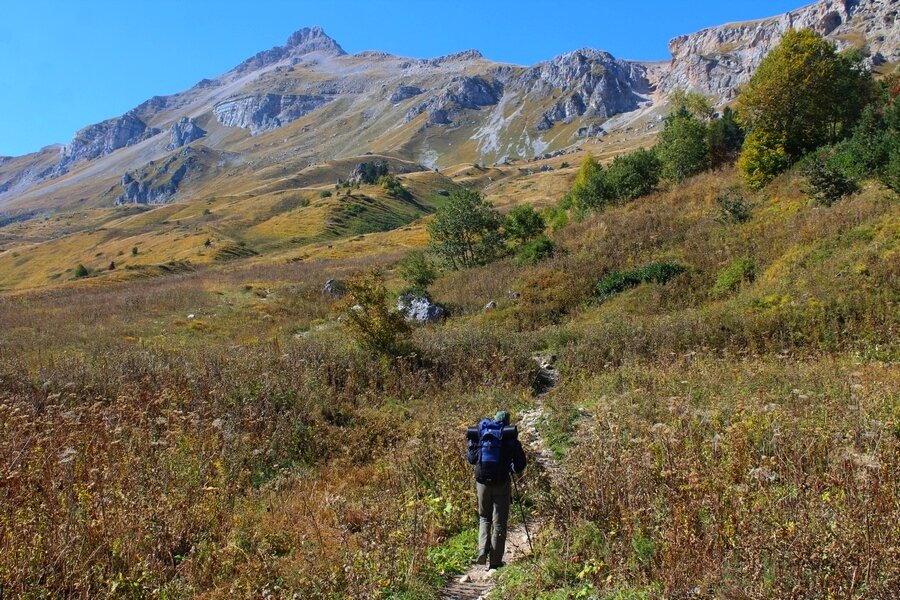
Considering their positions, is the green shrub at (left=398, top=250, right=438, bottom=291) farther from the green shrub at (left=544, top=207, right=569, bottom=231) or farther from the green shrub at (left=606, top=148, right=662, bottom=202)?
the green shrub at (left=606, top=148, right=662, bottom=202)

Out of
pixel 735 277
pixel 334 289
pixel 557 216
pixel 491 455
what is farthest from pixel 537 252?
pixel 491 455

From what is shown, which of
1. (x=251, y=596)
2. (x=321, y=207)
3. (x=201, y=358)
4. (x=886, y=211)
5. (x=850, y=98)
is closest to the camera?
(x=251, y=596)

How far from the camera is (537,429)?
29.3 feet

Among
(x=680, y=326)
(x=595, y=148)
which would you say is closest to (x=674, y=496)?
(x=680, y=326)

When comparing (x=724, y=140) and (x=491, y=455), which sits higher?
(x=724, y=140)

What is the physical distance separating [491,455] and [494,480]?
26cm

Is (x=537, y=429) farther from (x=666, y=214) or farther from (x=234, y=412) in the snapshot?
(x=666, y=214)

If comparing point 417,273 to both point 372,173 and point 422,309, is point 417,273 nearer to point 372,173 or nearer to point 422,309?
point 422,309

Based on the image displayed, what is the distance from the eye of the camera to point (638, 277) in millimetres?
19766

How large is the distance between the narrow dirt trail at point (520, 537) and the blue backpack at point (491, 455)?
64 cm

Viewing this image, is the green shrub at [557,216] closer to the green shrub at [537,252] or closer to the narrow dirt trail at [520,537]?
the green shrub at [537,252]

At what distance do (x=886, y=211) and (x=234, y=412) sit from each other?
20.2 meters

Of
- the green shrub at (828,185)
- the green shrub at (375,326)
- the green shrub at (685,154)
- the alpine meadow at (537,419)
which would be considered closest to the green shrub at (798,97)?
the alpine meadow at (537,419)

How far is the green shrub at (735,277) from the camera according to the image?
57.6ft
